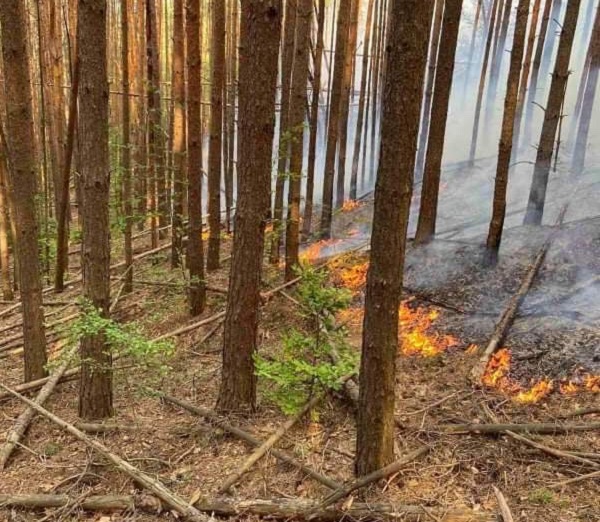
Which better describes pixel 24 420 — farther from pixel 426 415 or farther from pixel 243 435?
pixel 426 415

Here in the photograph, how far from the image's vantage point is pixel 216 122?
8547mm

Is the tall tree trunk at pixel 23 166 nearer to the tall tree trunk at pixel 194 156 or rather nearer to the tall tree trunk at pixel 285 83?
the tall tree trunk at pixel 194 156

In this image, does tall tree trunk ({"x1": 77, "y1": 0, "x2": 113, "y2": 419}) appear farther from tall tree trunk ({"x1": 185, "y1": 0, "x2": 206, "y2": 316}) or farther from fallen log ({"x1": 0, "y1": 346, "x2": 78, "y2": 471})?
tall tree trunk ({"x1": 185, "y1": 0, "x2": 206, "y2": 316})

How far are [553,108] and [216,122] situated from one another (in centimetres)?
614

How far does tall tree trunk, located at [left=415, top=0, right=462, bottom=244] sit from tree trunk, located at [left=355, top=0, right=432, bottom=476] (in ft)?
18.6

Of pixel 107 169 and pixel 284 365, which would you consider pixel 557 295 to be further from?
pixel 107 169

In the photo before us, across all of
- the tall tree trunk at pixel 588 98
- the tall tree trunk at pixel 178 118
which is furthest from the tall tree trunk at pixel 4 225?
the tall tree trunk at pixel 588 98

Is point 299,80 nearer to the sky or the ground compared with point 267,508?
nearer to the sky

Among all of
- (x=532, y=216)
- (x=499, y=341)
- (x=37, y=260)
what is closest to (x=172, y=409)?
(x=37, y=260)

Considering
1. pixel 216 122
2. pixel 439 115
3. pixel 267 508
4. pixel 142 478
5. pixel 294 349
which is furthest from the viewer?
pixel 216 122

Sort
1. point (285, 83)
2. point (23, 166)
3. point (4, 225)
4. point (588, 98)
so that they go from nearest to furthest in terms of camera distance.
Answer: point (23, 166) < point (285, 83) < point (4, 225) < point (588, 98)

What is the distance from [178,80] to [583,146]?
12.0 meters

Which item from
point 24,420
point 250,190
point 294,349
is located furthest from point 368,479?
point 24,420

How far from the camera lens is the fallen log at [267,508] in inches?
139
